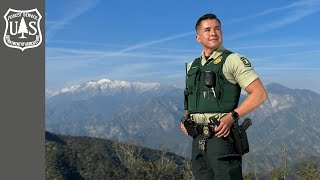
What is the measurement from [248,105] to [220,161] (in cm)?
74

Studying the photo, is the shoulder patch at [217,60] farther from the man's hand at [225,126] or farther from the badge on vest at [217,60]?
the man's hand at [225,126]

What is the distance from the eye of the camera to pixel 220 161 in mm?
4875

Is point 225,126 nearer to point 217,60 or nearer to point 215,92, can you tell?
point 215,92

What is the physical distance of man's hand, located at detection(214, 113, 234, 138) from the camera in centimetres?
475

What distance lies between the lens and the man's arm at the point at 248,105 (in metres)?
4.75

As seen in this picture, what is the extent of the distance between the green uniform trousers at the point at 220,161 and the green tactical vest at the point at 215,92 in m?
0.38
